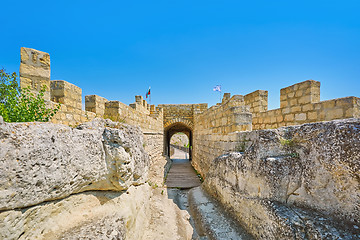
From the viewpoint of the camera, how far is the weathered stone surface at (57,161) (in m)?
1.38

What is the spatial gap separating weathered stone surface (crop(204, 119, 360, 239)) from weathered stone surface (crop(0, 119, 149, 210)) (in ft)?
7.32

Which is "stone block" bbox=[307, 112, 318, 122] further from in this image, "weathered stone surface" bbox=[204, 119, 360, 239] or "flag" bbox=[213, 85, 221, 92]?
"flag" bbox=[213, 85, 221, 92]

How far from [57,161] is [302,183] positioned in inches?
127

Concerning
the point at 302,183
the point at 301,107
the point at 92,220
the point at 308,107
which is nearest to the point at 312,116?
the point at 308,107

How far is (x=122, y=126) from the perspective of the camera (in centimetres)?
288

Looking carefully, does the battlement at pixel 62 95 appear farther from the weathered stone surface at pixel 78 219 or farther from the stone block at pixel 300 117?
the stone block at pixel 300 117

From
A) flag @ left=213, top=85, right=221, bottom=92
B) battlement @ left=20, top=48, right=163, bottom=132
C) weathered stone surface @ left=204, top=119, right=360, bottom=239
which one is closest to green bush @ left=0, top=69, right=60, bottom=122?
battlement @ left=20, top=48, right=163, bottom=132

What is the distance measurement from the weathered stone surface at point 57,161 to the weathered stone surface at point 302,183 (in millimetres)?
2231

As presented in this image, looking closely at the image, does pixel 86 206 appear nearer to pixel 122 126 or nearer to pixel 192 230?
pixel 122 126

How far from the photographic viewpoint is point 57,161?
1696 mm

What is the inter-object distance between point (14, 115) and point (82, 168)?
130 centimetres

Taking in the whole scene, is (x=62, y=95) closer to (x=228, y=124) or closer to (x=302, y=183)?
(x=228, y=124)

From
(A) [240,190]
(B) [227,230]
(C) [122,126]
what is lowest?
(B) [227,230]

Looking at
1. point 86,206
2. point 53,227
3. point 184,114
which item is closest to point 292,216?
point 86,206
